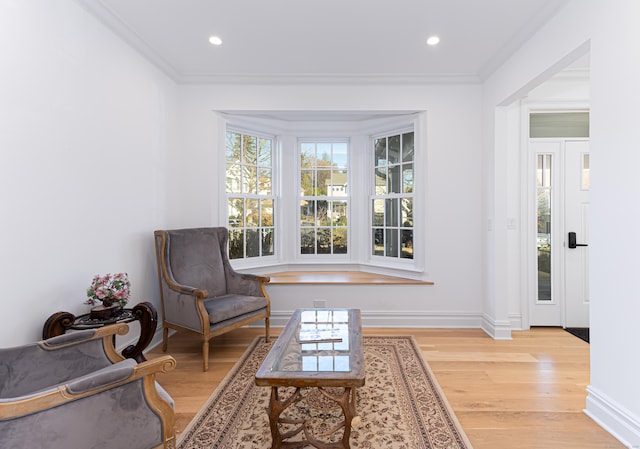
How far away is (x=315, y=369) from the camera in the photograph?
1.81 m

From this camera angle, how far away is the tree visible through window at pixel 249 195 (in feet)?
14.1

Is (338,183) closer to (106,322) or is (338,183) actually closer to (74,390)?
(106,322)

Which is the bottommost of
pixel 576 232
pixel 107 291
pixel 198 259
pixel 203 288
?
pixel 203 288

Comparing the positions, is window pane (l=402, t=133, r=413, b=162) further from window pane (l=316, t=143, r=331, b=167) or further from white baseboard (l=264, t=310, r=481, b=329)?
white baseboard (l=264, t=310, r=481, b=329)

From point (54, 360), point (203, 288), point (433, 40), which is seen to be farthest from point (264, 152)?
point (54, 360)

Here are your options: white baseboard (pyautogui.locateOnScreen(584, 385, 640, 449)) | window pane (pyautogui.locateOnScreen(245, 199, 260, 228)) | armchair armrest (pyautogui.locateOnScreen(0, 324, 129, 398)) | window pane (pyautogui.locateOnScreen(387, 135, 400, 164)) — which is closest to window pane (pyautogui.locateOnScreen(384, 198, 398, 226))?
window pane (pyautogui.locateOnScreen(387, 135, 400, 164))

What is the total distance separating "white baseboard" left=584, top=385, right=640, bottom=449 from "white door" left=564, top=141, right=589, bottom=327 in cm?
196

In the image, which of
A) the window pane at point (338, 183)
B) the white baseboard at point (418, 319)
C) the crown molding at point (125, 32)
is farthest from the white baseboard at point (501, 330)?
the crown molding at point (125, 32)

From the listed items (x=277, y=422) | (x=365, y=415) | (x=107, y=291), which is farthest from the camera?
(x=107, y=291)

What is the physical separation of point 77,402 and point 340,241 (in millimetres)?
3730

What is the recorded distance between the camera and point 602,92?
6.97 feet

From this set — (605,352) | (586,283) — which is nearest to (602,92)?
(605,352)

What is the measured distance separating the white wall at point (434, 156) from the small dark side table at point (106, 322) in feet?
5.44

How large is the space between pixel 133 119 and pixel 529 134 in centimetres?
409
